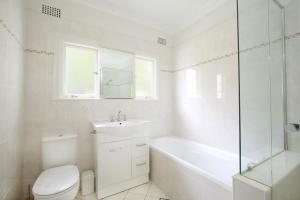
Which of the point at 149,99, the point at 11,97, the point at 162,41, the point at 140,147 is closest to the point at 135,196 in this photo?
the point at 140,147

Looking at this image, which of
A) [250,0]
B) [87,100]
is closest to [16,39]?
[87,100]

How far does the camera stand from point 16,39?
4.81 ft

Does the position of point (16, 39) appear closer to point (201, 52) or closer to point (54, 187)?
point (54, 187)

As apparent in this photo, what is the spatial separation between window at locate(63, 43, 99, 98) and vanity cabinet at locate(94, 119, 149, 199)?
2.39 feet

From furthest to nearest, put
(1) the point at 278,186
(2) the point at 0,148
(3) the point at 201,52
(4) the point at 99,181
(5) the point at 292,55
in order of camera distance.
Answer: (3) the point at 201,52 < (4) the point at 99,181 < (5) the point at 292,55 < (2) the point at 0,148 < (1) the point at 278,186

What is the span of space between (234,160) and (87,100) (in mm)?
2176

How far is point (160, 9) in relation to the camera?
7.64 ft

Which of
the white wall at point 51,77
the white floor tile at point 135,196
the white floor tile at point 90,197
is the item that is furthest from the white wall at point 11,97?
the white floor tile at point 135,196

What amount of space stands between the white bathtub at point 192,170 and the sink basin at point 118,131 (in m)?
0.37

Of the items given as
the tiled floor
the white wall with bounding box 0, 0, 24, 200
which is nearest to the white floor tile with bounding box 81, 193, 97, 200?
the tiled floor

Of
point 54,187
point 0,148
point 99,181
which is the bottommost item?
point 99,181

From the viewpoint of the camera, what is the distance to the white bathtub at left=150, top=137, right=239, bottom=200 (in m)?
1.30

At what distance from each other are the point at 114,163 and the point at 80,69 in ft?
4.83

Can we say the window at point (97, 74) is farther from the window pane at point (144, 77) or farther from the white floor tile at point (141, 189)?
the white floor tile at point (141, 189)
